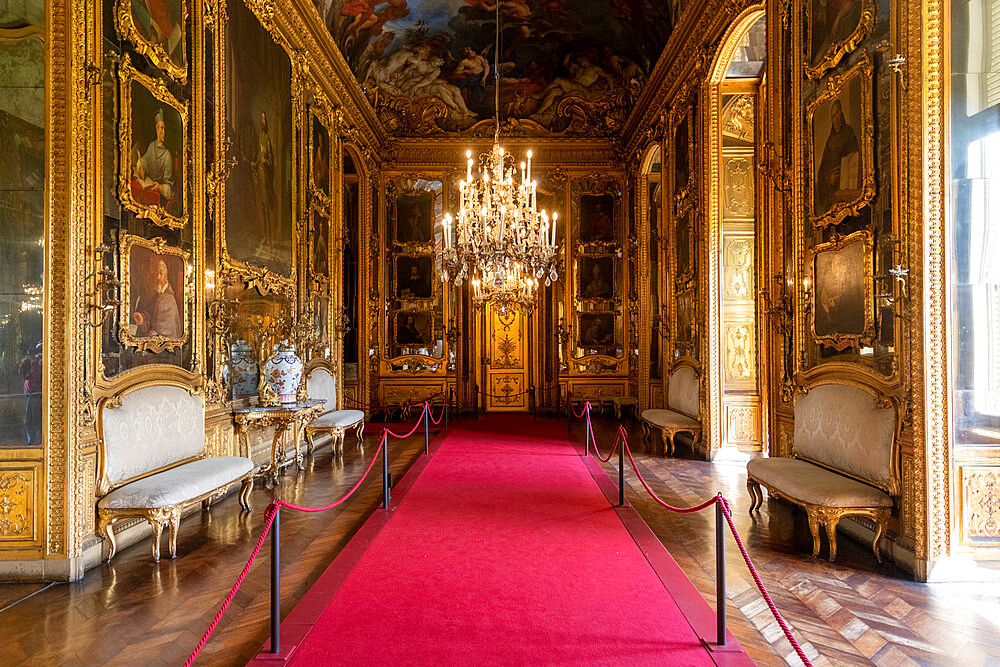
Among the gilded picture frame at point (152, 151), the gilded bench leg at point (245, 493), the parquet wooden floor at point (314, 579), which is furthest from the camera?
the gilded bench leg at point (245, 493)

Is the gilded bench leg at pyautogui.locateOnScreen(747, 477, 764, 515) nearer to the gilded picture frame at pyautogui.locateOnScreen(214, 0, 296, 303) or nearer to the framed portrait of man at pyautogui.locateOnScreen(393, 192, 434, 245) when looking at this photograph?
the gilded picture frame at pyautogui.locateOnScreen(214, 0, 296, 303)

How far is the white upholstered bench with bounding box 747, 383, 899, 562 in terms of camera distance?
14.4 feet

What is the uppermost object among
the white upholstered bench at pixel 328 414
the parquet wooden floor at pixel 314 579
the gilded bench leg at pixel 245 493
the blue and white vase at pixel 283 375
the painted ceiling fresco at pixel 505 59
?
the painted ceiling fresco at pixel 505 59

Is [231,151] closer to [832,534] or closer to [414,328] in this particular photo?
[414,328]

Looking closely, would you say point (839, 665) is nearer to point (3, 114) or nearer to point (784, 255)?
point (784, 255)

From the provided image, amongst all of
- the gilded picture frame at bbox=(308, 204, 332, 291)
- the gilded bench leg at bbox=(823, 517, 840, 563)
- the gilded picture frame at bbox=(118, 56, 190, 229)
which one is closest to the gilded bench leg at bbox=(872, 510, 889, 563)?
the gilded bench leg at bbox=(823, 517, 840, 563)

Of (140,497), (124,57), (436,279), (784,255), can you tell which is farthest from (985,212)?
(436,279)

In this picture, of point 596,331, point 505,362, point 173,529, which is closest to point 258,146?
point 173,529

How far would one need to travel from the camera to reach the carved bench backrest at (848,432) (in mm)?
4426

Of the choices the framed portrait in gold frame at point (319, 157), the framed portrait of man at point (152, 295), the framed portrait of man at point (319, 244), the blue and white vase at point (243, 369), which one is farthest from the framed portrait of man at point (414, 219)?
the framed portrait of man at point (152, 295)

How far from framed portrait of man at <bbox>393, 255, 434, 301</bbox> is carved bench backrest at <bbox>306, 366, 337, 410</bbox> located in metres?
4.30

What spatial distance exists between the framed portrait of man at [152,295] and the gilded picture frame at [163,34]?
6.17 feet

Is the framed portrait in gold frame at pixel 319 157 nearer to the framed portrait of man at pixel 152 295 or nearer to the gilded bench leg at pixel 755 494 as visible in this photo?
the framed portrait of man at pixel 152 295

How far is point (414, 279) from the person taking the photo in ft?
46.5
